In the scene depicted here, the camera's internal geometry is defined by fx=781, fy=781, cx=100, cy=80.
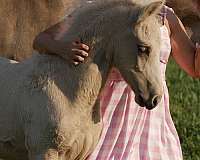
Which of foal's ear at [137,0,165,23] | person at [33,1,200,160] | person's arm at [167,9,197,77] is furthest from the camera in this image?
person's arm at [167,9,197,77]

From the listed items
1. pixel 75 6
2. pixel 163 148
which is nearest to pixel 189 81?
pixel 163 148

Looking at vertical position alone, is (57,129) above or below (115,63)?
below

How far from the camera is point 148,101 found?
78.7 inches

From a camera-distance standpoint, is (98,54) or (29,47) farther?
(29,47)

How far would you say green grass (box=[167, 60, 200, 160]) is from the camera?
437cm

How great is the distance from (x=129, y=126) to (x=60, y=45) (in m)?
0.50

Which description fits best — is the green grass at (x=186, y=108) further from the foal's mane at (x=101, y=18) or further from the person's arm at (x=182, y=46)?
the foal's mane at (x=101, y=18)

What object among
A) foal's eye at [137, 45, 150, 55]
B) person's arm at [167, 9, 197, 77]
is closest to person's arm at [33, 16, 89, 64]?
foal's eye at [137, 45, 150, 55]

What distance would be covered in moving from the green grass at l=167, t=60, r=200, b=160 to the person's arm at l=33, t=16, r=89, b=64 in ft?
A: 7.07

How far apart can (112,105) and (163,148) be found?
26 centimetres

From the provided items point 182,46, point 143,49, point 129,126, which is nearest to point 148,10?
point 143,49

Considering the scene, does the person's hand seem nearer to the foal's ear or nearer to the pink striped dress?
the foal's ear

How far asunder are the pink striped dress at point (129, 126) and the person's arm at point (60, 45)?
308 mm

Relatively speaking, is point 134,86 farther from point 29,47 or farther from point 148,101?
point 29,47
